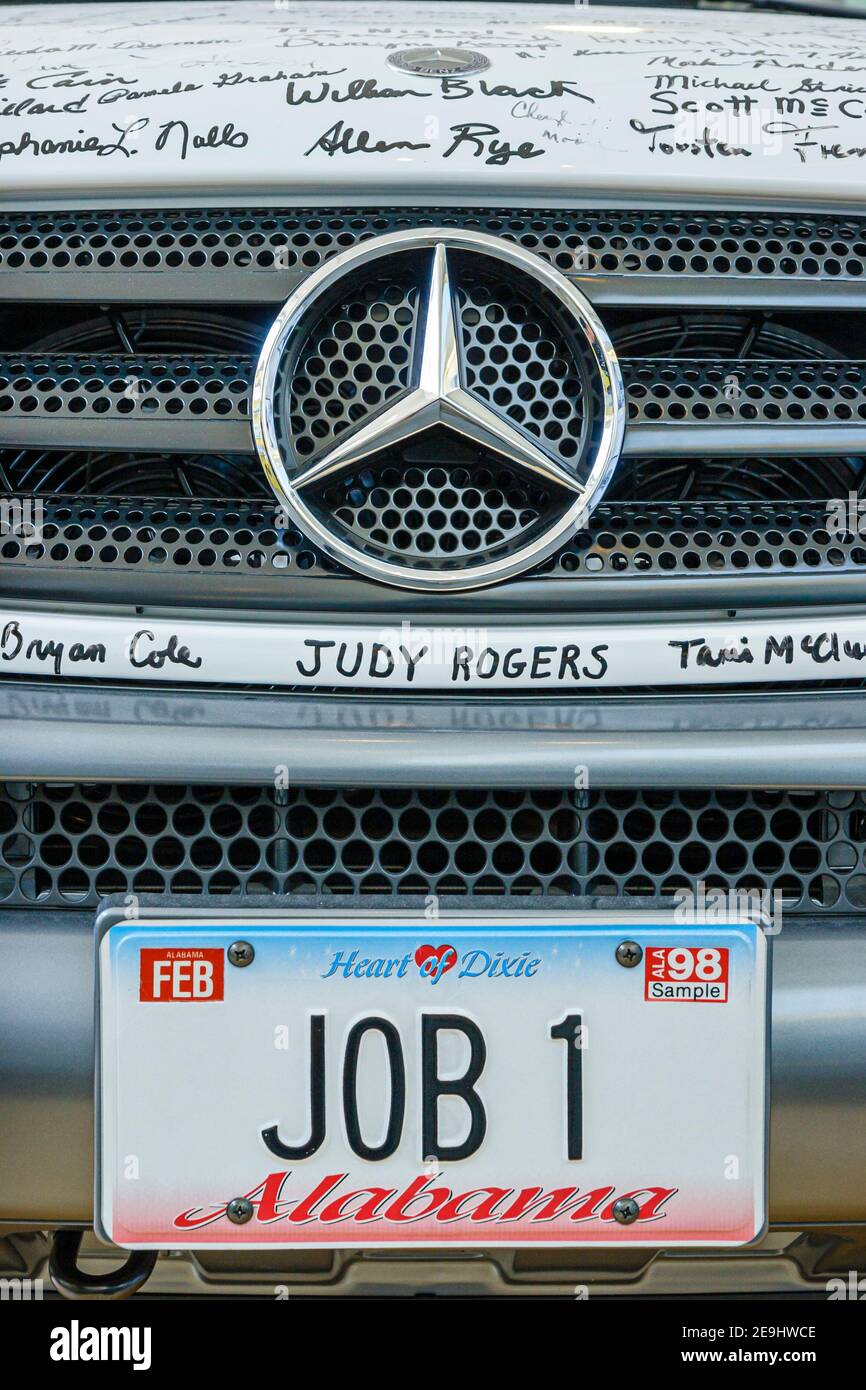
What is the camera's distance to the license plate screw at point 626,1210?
1.25m

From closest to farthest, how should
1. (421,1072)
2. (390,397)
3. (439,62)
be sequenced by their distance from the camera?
(421,1072) < (390,397) < (439,62)

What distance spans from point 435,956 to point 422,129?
0.86 m

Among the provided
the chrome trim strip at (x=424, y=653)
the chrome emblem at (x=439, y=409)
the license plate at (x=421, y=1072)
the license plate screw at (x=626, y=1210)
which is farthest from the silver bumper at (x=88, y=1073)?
the chrome emblem at (x=439, y=409)

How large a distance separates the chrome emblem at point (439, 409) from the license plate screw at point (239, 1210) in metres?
0.63

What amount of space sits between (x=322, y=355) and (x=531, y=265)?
24cm

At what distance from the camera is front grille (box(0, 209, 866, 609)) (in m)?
1.35

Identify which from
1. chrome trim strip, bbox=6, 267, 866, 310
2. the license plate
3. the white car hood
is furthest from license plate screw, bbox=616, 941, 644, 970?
the white car hood

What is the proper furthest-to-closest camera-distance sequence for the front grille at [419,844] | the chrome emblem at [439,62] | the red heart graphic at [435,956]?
the chrome emblem at [439,62] < the front grille at [419,844] < the red heart graphic at [435,956]

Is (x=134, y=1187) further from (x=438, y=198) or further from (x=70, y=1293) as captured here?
(x=438, y=198)

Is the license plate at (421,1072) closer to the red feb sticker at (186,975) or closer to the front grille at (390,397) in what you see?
the red feb sticker at (186,975)

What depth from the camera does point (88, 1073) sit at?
1.22m

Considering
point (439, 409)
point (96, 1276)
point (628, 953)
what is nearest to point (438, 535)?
point (439, 409)

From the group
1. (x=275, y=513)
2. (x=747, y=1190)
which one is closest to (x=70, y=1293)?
(x=747, y=1190)
